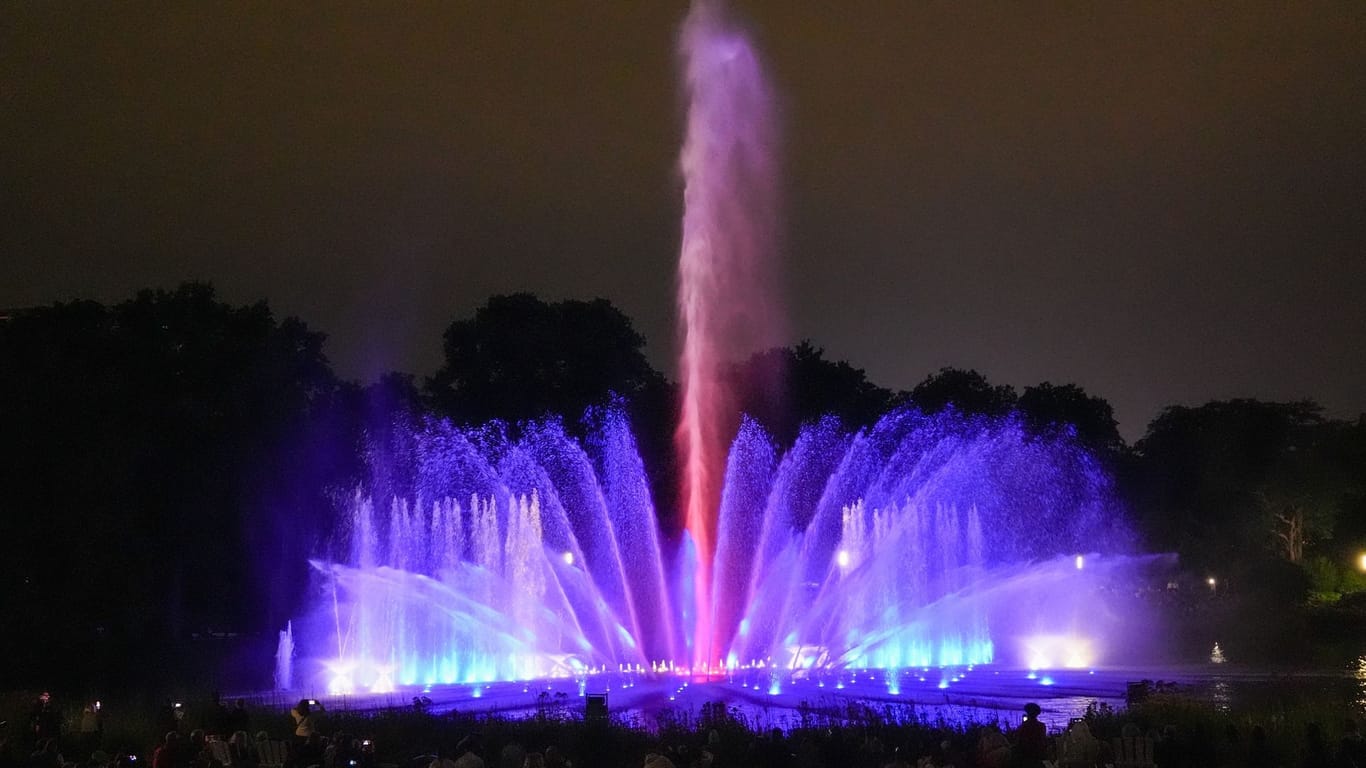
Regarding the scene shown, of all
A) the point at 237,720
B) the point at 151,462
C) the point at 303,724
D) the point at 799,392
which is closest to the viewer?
the point at 303,724

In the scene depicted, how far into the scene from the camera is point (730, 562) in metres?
64.5

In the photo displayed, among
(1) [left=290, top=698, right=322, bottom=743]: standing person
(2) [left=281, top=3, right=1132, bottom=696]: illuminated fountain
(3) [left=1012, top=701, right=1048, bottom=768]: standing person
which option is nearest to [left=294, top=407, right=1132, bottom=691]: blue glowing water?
(2) [left=281, top=3, right=1132, bottom=696]: illuminated fountain

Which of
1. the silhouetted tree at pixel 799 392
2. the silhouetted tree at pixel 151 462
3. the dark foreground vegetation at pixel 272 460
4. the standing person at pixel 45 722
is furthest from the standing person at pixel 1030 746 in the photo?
the silhouetted tree at pixel 799 392

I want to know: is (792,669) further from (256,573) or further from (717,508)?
(256,573)

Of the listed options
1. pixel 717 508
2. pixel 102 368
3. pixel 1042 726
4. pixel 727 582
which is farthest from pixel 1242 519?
pixel 1042 726

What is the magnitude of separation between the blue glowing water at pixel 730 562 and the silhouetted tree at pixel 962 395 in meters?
0.84

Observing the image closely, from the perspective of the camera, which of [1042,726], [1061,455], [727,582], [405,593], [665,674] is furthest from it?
[1061,455]

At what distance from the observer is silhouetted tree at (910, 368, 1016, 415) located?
79.4 meters

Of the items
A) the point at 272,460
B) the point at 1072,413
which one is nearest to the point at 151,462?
the point at 272,460

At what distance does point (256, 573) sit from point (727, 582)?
20.8 meters

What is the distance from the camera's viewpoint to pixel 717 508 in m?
52.0

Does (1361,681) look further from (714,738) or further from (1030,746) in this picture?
(714,738)

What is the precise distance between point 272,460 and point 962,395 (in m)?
41.0

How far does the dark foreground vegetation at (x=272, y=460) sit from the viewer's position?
46625 millimetres
